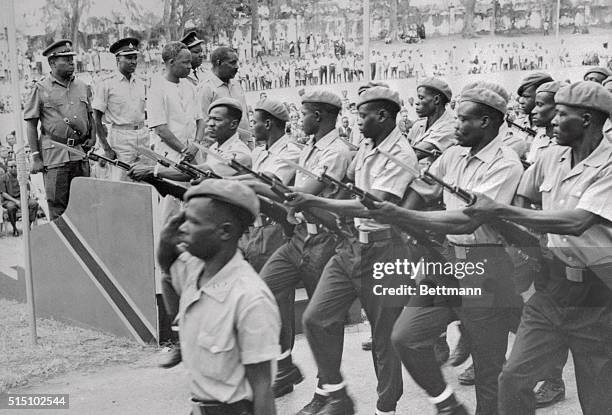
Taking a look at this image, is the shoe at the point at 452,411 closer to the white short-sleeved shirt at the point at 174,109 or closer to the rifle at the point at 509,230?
the rifle at the point at 509,230

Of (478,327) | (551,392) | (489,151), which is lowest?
(551,392)

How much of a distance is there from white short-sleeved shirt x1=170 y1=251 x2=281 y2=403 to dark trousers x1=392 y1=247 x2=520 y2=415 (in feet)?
4.03

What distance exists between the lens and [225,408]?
8.55 feet

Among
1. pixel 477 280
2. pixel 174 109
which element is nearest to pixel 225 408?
pixel 477 280

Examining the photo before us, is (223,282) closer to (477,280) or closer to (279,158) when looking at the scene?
(477,280)

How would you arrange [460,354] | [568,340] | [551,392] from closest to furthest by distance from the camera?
[568,340]
[551,392]
[460,354]

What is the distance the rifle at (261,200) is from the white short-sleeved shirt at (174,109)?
2.64ft

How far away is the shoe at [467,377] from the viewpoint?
4387 millimetres

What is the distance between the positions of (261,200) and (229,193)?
1399mm

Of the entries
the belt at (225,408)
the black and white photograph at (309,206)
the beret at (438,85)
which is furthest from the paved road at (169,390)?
the belt at (225,408)

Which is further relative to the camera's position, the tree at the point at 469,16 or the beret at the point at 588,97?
the tree at the point at 469,16

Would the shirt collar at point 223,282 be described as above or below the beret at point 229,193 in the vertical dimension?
below

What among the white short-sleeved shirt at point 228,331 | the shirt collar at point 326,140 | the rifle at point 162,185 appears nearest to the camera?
the white short-sleeved shirt at point 228,331

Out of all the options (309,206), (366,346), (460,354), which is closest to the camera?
(309,206)
